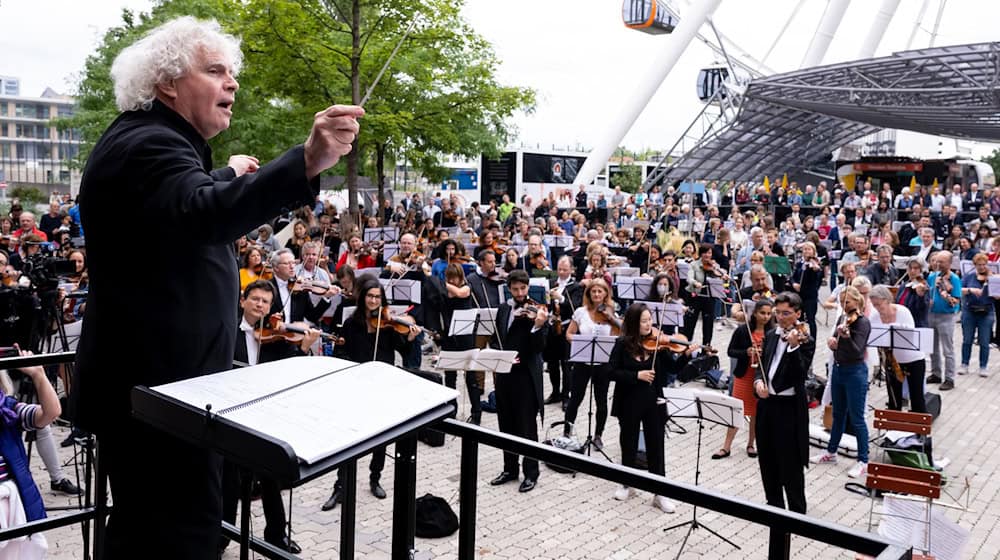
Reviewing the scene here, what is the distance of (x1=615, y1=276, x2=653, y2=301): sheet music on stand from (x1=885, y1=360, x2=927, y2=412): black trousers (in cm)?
390

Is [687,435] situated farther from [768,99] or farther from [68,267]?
[768,99]

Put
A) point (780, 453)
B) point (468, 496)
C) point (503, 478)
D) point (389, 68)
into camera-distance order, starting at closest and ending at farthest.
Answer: point (468, 496) → point (780, 453) → point (503, 478) → point (389, 68)

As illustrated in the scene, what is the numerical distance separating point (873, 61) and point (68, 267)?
88.3 ft

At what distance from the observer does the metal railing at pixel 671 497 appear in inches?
52.0

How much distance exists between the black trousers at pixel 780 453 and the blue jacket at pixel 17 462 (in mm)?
5713

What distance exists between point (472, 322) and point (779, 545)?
26.5 ft

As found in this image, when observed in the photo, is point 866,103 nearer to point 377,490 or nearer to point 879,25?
point 879,25

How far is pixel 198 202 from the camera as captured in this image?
1.48 metres

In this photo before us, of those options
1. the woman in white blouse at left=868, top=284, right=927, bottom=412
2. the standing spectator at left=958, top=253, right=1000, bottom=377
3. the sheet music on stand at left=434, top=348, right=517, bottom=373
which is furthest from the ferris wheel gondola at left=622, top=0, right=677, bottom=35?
the sheet music on stand at left=434, top=348, right=517, bottom=373

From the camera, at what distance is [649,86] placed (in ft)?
147

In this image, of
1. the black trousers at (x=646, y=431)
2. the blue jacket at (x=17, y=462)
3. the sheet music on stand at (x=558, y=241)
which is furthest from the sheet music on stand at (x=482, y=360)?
the sheet music on stand at (x=558, y=241)

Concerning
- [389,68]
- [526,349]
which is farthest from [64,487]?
[389,68]

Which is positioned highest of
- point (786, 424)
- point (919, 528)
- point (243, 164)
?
point (243, 164)

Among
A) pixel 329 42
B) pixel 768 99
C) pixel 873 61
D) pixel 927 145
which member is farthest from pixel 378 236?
pixel 927 145
